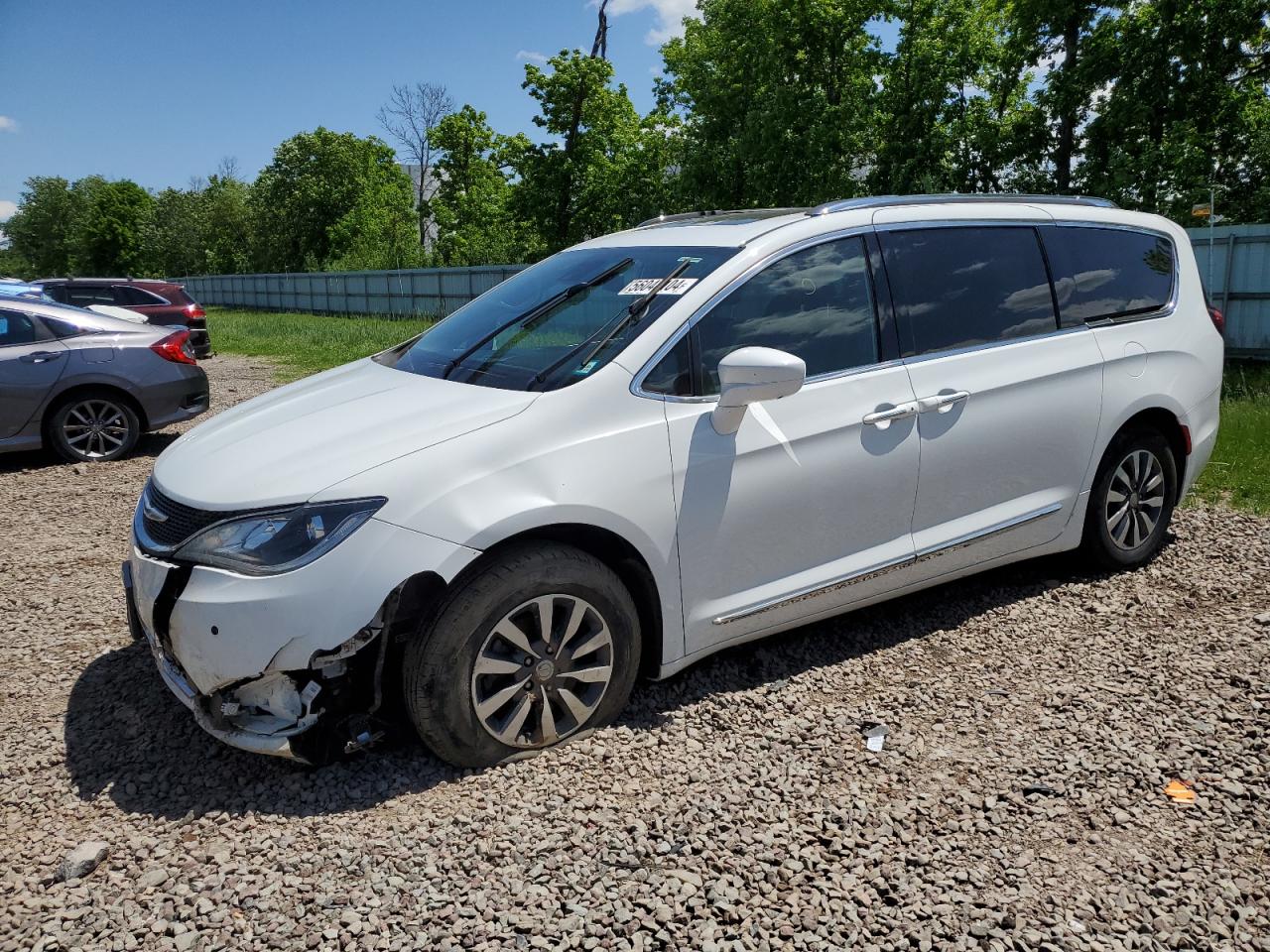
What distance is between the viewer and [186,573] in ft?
10.1

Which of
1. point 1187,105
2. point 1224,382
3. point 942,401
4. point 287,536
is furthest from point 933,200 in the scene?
point 1187,105

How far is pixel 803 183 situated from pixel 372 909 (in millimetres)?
27167

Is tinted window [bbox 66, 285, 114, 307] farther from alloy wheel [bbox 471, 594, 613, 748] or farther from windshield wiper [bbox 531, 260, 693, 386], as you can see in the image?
alloy wheel [bbox 471, 594, 613, 748]

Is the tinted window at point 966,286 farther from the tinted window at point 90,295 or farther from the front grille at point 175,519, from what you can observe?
the tinted window at point 90,295

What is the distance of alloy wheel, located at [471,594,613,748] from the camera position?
3.16 metres

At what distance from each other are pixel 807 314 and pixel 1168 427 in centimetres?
239

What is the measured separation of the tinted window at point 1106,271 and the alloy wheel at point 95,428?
26.5 feet

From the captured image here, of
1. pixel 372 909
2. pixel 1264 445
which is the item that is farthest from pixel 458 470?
pixel 1264 445

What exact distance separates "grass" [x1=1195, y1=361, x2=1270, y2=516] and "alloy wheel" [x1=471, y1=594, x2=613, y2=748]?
4.96 meters

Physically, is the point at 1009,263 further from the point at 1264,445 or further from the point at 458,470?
the point at 1264,445

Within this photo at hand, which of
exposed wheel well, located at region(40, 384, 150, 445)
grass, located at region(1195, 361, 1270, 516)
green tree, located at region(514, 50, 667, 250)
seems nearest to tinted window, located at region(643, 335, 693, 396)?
grass, located at region(1195, 361, 1270, 516)

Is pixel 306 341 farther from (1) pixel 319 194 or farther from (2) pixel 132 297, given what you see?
(1) pixel 319 194

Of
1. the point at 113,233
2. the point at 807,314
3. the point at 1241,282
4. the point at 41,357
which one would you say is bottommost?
the point at 41,357

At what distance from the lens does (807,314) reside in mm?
3746
